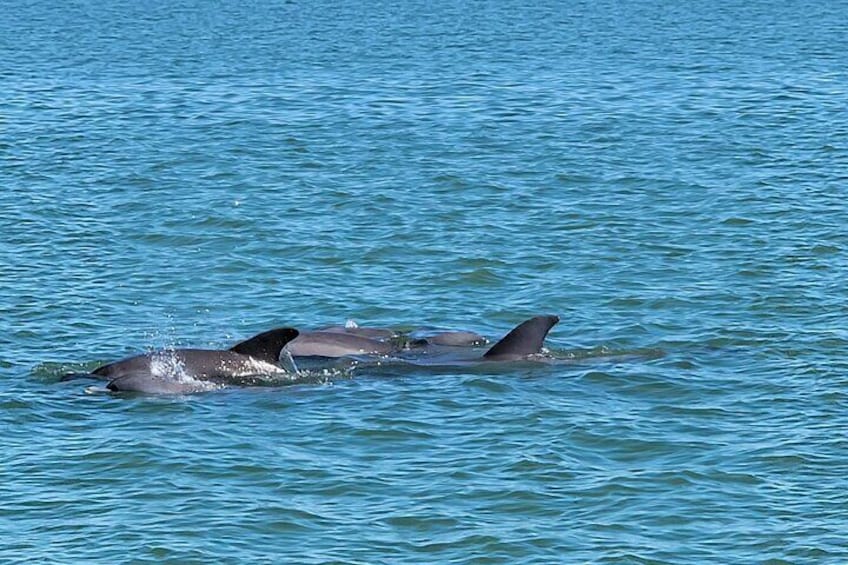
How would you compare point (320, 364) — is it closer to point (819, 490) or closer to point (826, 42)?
point (819, 490)

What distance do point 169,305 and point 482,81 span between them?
2603 cm

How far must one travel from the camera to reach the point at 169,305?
84.3 feet

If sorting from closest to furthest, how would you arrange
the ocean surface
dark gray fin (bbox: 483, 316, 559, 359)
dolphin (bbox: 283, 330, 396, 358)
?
the ocean surface → dark gray fin (bbox: 483, 316, 559, 359) → dolphin (bbox: 283, 330, 396, 358)

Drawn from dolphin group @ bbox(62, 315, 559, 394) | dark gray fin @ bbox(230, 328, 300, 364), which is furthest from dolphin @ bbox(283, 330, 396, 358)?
dark gray fin @ bbox(230, 328, 300, 364)

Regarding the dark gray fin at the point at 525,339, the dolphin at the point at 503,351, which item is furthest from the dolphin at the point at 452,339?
the dark gray fin at the point at 525,339

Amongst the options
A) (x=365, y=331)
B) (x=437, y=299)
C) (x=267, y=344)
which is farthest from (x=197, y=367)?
(x=437, y=299)

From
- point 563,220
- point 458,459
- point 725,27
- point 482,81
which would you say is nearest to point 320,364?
point 458,459

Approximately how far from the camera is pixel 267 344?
68.5ft

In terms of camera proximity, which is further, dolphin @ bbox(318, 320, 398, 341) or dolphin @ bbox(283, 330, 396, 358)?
dolphin @ bbox(318, 320, 398, 341)

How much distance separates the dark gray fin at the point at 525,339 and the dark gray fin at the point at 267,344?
2.69m

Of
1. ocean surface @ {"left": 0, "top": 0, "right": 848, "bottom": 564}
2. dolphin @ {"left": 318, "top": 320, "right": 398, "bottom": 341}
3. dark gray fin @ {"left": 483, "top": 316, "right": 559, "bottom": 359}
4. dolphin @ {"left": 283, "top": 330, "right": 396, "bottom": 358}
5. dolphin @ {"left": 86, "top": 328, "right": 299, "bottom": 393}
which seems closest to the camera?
ocean surface @ {"left": 0, "top": 0, "right": 848, "bottom": 564}

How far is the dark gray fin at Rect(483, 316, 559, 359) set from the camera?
21.5 meters

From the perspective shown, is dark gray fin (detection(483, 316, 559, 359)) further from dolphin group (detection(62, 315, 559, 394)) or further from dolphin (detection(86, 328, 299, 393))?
dolphin (detection(86, 328, 299, 393))

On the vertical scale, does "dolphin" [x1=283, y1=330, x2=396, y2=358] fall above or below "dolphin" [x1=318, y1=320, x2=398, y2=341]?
above
